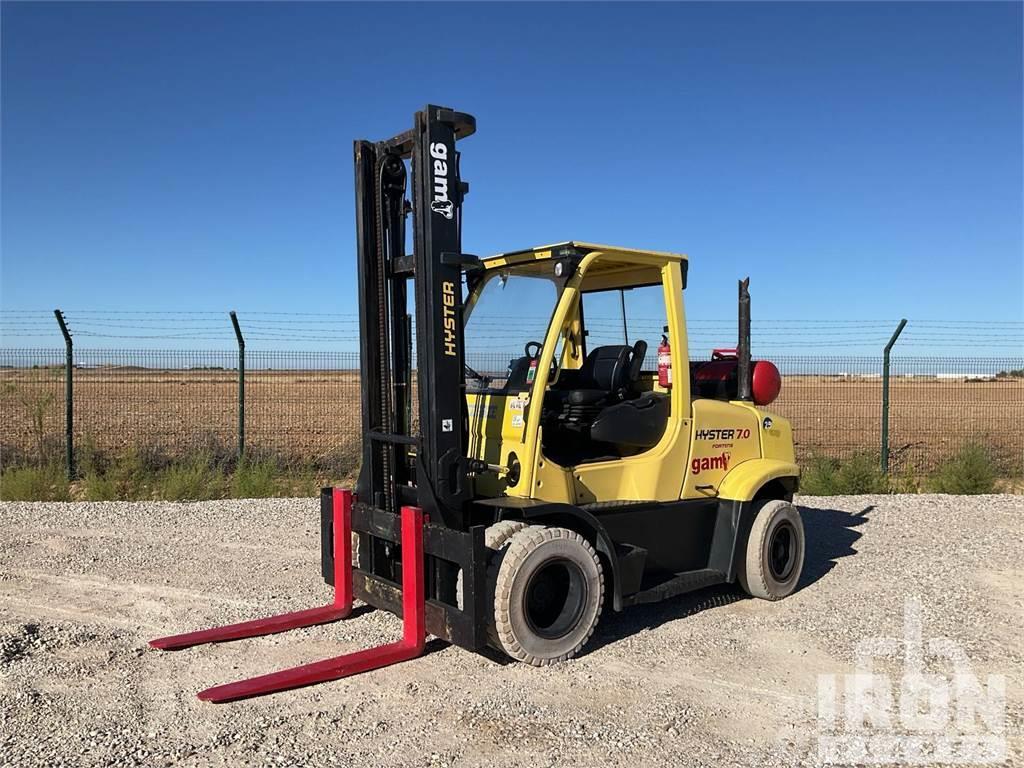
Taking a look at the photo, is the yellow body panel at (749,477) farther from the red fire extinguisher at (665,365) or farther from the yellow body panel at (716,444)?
the red fire extinguisher at (665,365)

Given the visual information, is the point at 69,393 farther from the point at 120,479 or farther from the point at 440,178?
the point at 440,178

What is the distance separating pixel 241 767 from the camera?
351 cm

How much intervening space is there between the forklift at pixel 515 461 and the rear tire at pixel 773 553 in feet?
0.05

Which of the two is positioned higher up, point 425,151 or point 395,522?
point 425,151

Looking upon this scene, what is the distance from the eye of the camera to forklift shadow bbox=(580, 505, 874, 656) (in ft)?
18.4

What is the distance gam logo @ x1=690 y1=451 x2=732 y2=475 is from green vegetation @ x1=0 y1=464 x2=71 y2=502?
308 inches

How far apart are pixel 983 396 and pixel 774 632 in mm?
33501

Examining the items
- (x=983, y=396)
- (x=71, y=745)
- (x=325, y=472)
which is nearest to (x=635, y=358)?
(x=71, y=745)

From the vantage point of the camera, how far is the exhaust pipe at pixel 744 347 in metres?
Answer: 6.47

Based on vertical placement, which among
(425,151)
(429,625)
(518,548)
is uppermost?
(425,151)

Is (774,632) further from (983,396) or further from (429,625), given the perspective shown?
(983,396)

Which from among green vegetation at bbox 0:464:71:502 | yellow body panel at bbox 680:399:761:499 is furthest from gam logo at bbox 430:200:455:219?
green vegetation at bbox 0:464:71:502

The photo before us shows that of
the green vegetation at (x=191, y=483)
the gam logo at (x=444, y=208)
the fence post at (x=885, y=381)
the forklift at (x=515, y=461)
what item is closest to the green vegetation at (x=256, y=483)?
the green vegetation at (x=191, y=483)

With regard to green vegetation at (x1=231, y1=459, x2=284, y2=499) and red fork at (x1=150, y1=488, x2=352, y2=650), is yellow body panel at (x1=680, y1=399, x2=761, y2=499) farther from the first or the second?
green vegetation at (x1=231, y1=459, x2=284, y2=499)
